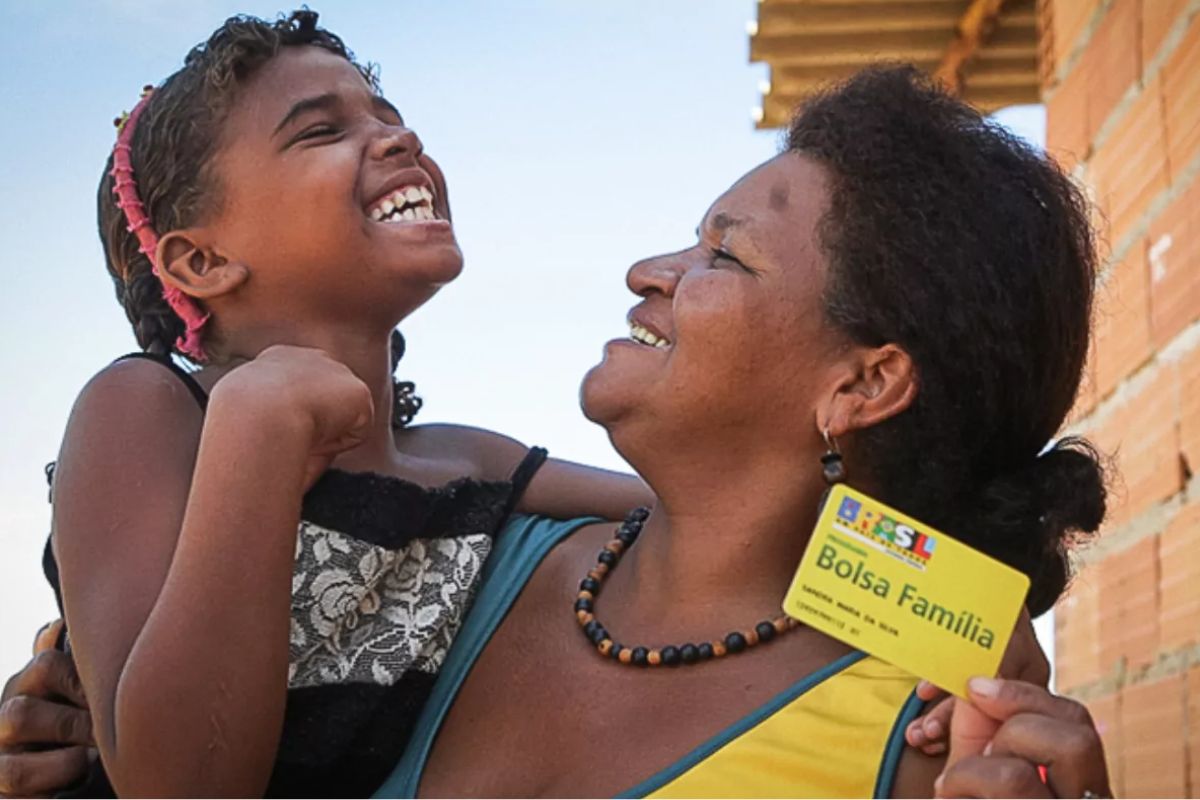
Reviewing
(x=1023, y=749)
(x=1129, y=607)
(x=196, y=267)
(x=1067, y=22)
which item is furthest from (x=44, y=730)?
(x=1067, y=22)

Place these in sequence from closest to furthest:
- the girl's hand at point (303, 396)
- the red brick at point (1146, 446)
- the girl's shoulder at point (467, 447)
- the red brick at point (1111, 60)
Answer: the girl's hand at point (303, 396)
the girl's shoulder at point (467, 447)
the red brick at point (1146, 446)
the red brick at point (1111, 60)

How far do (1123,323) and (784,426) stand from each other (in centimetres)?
105

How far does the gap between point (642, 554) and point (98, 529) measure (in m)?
0.67

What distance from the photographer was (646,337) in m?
2.20

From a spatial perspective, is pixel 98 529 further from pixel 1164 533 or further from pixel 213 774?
pixel 1164 533

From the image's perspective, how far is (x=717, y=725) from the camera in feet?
6.63

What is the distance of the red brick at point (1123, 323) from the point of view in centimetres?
288

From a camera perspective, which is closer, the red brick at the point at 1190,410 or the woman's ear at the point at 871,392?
the woman's ear at the point at 871,392

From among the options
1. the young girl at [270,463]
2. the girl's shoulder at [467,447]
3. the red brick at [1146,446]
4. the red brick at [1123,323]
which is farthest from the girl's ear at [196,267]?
the red brick at [1123,323]

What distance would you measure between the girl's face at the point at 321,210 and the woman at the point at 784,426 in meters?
0.32

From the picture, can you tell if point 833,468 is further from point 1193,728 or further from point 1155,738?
point 1155,738

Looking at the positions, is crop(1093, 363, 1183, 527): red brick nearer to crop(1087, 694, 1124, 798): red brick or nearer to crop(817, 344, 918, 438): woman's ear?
crop(1087, 694, 1124, 798): red brick

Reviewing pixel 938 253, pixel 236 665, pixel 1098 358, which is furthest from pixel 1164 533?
pixel 236 665

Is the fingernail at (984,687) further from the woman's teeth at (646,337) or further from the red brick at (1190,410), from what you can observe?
the red brick at (1190,410)
